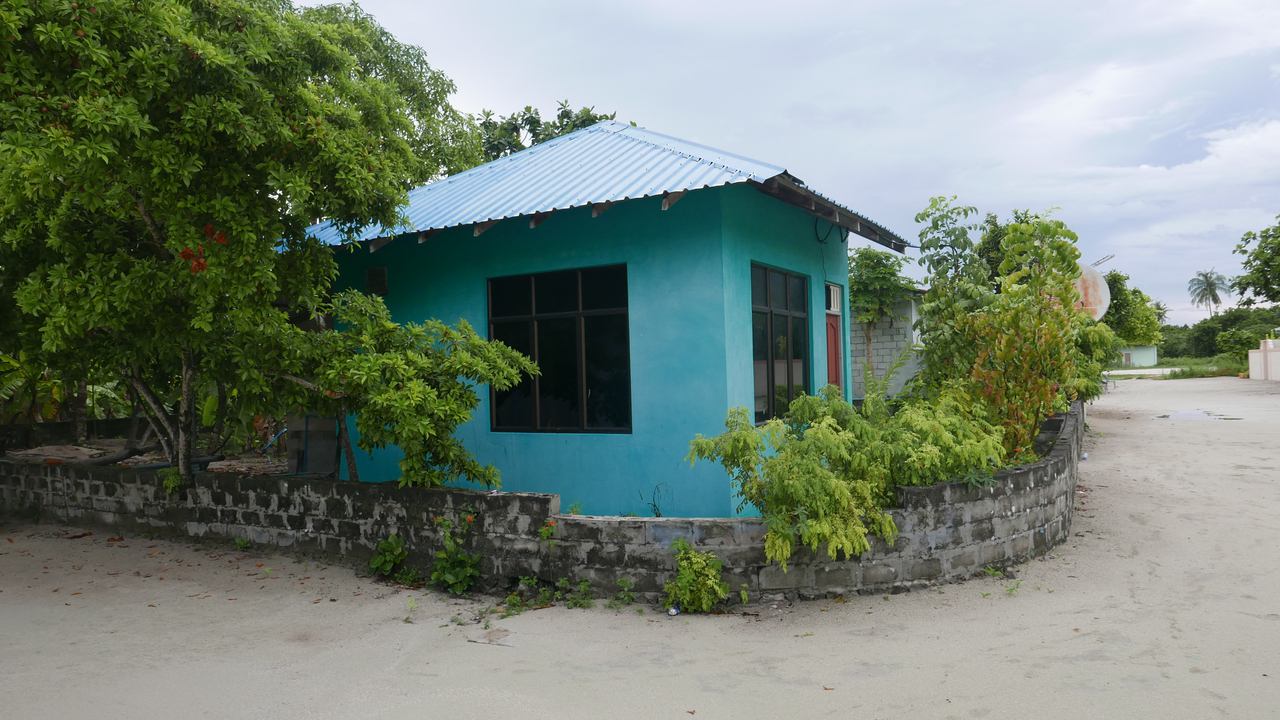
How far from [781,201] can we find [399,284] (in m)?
4.53

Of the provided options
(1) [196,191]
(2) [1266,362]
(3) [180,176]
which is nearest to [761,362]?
(1) [196,191]

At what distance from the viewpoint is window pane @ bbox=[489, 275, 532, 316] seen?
8.36m

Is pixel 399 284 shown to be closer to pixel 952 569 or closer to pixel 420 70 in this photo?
pixel 952 569

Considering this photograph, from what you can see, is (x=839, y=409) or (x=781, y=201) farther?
(x=781, y=201)

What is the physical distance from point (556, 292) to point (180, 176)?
3.67m

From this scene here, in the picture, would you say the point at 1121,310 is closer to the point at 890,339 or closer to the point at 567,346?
the point at 890,339

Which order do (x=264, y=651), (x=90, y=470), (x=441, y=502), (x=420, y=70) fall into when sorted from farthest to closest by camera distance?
(x=420, y=70)
(x=90, y=470)
(x=441, y=502)
(x=264, y=651)

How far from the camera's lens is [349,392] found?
20.2 feet

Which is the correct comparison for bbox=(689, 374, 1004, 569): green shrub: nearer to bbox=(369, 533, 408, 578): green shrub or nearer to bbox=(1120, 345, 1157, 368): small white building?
bbox=(369, 533, 408, 578): green shrub

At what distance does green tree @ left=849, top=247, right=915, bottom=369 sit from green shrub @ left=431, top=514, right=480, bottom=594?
12674mm

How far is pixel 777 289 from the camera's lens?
28.3ft

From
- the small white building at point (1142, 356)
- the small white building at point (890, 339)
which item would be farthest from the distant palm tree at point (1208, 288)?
the small white building at point (890, 339)

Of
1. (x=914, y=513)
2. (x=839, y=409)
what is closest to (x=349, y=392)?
(x=839, y=409)

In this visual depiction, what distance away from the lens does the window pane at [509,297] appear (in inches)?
329
